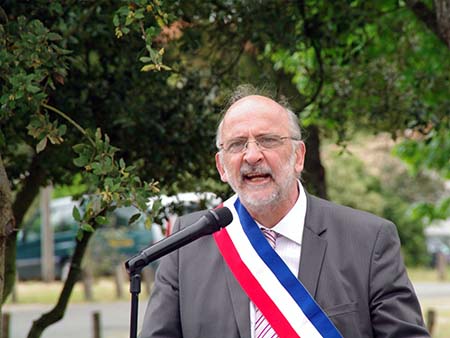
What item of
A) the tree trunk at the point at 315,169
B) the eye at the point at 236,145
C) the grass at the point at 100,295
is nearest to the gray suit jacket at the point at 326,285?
the eye at the point at 236,145

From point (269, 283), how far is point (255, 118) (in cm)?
62

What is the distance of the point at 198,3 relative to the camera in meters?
8.02

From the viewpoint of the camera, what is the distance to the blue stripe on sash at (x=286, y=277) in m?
4.22

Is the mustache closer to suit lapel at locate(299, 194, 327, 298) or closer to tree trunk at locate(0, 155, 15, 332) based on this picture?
suit lapel at locate(299, 194, 327, 298)

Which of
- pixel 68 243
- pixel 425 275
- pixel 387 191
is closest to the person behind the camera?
pixel 68 243

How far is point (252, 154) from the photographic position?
14.0 feet

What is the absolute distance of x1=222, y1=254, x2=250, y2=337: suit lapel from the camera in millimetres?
4254

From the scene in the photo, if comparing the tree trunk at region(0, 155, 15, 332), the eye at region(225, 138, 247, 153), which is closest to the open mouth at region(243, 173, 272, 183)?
the eye at region(225, 138, 247, 153)

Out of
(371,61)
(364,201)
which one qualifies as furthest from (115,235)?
(371,61)

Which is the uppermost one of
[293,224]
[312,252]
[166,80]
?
[166,80]

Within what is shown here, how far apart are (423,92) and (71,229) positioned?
25486mm

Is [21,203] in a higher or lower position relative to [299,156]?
lower

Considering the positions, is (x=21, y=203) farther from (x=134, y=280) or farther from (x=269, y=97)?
(x=134, y=280)

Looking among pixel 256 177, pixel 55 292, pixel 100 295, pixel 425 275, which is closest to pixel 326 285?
pixel 256 177
